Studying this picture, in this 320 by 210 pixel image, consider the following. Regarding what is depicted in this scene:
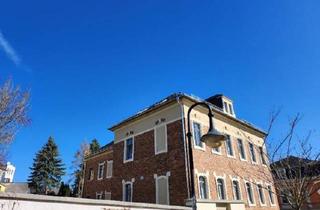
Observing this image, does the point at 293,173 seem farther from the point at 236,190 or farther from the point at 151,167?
the point at 151,167

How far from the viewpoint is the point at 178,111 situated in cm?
1848

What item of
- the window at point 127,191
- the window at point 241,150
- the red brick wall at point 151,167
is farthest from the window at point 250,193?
the window at point 127,191

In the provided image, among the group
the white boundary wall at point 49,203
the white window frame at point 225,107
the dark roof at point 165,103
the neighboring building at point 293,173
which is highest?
the white window frame at point 225,107

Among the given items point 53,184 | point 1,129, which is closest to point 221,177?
point 1,129

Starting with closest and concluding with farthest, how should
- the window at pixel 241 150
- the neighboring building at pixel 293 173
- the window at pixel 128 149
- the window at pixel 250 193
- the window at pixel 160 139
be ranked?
the neighboring building at pixel 293 173
the window at pixel 160 139
the window at pixel 250 193
the window at pixel 128 149
the window at pixel 241 150

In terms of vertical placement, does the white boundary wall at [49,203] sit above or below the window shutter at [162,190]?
below

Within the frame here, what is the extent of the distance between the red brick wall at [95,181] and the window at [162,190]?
9118mm

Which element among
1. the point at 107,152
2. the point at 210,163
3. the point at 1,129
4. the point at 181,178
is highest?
the point at 107,152

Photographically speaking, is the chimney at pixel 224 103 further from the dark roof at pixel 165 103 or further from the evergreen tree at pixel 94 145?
the evergreen tree at pixel 94 145

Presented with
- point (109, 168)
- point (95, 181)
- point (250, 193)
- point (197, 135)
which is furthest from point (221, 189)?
point (95, 181)

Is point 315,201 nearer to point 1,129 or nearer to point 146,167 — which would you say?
point 146,167

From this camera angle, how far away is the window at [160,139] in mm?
18719

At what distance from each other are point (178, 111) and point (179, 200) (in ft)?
19.9

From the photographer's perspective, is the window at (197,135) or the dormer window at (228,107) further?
the dormer window at (228,107)
